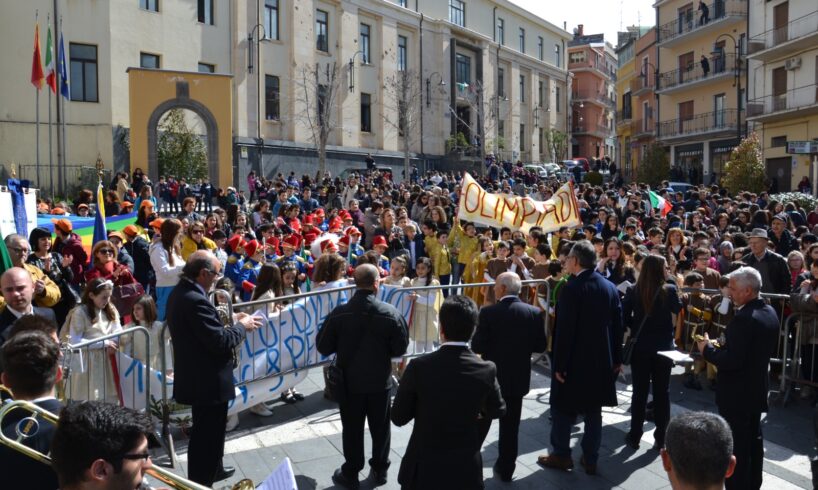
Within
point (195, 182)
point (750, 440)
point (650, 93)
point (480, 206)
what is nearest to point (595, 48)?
point (650, 93)

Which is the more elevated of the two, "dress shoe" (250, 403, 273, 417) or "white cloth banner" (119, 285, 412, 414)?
"white cloth banner" (119, 285, 412, 414)

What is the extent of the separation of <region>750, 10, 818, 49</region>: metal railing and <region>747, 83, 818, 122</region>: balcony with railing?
2541mm

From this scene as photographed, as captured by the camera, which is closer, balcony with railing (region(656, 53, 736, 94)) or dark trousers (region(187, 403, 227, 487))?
dark trousers (region(187, 403, 227, 487))

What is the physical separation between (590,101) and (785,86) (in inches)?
1521

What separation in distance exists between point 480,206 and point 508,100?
4225 centimetres

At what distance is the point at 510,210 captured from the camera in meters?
12.9

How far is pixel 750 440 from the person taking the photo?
5.33 m

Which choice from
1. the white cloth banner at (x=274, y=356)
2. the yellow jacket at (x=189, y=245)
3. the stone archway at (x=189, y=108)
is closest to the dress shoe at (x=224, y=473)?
the white cloth banner at (x=274, y=356)

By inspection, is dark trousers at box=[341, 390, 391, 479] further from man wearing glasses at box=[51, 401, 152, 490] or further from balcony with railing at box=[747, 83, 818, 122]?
balcony with railing at box=[747, 83, 818, 122]

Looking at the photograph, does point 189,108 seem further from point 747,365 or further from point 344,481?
point 747,365

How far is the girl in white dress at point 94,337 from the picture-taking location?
20.0 ft

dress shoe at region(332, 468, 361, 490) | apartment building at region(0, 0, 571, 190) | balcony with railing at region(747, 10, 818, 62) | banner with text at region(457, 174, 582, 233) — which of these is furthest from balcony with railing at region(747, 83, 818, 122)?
dress shoe at region(332, 468, 361, 490)

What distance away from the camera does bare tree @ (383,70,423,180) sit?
4081cm

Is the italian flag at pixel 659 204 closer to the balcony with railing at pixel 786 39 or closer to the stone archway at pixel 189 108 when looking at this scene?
the stone archway at pixel 189 108
